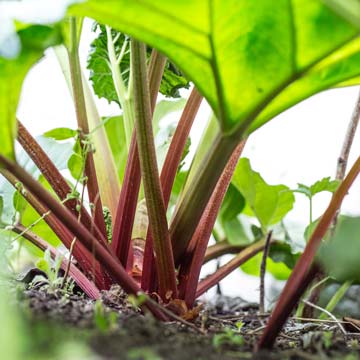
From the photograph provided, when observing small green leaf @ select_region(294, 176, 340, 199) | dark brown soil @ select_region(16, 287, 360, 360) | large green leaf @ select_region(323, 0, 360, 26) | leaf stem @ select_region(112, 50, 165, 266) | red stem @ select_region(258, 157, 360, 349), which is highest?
large green leaf @ select_region(323, 0, 360, 26)

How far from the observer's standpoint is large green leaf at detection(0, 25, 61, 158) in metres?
0.39

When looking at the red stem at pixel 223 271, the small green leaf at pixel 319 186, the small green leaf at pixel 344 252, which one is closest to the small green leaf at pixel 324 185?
the small green leaf at pixel 319 186

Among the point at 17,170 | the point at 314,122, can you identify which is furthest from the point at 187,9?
the point at 314,122

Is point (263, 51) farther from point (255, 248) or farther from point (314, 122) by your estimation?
point (314, 122)

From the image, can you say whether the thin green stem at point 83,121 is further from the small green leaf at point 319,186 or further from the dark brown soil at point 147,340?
the small green leaf at point 319,186

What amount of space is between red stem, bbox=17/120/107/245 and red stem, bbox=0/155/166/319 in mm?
150

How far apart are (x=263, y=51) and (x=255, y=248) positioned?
1.68ft

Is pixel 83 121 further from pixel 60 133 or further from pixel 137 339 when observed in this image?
pixel 137 339

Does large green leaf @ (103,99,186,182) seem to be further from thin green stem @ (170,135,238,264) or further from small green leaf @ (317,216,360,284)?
small green leaf @ (317,216,360,284)

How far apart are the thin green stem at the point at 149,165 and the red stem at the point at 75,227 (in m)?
0.09

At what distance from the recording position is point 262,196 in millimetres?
1025

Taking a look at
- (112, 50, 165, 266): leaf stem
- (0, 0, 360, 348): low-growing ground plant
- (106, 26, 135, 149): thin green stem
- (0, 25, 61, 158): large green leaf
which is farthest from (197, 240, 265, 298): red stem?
(0, 25, 61, 158): large green leaf

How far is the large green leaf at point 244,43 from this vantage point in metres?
0.43

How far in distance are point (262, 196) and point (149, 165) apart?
505mm
